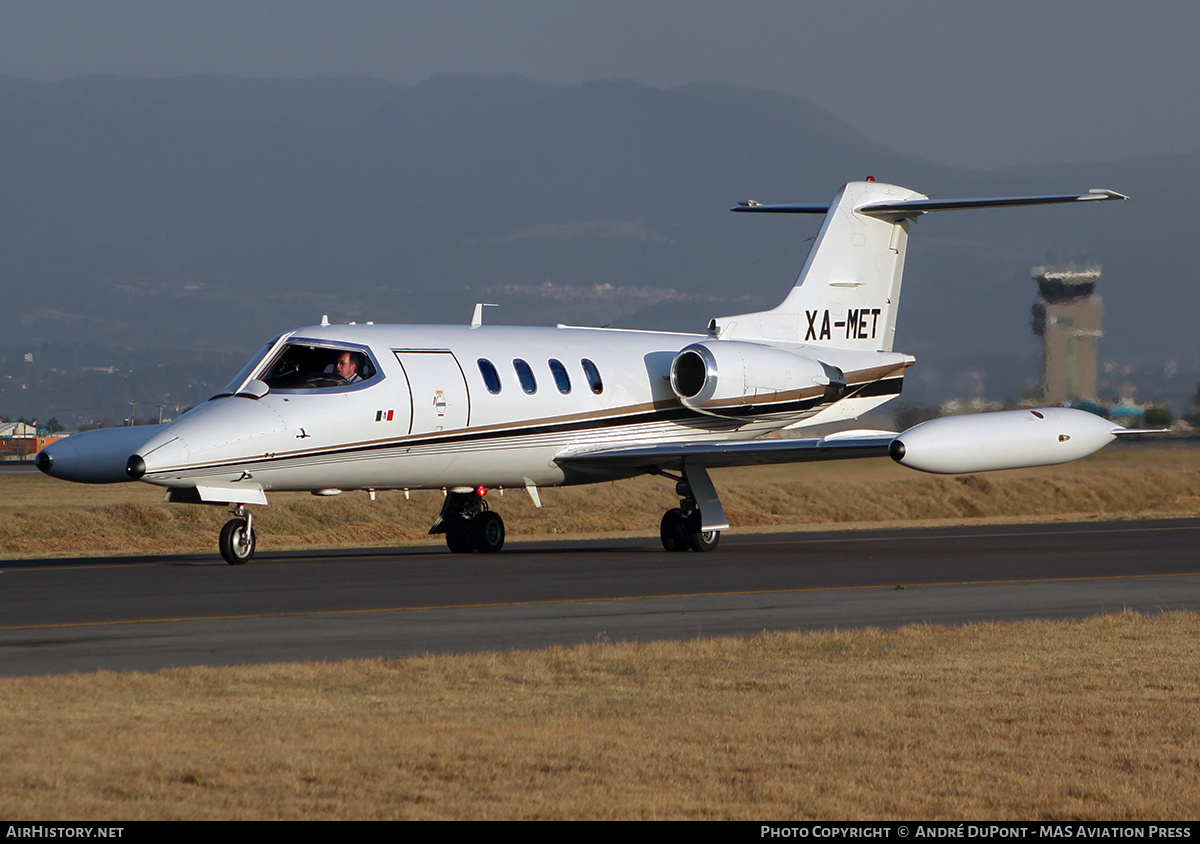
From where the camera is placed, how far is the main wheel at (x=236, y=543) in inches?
887

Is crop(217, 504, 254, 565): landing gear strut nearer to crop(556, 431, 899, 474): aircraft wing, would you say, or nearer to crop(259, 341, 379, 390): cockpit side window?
crop(259, 341, 379, 390): cockpit side window

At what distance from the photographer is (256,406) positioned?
21.9m

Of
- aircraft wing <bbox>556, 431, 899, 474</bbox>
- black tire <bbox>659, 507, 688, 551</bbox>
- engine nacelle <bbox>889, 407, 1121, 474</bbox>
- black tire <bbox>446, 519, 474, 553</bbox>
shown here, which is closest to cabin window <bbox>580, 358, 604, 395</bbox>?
aircraft wing <bbox>556, 431, 899, 474</bbox>

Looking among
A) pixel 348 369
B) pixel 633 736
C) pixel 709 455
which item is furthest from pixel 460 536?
pixel 633 736

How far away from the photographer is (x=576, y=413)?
25703mm

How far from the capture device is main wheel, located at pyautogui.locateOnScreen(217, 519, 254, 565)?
22531 mm

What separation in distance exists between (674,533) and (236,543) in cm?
751

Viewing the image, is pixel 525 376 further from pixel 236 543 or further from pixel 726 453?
pixel 236 543

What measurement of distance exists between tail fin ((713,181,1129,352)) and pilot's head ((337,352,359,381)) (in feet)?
28.2

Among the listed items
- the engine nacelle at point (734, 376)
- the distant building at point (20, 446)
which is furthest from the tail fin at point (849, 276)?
the distant building at point (20, 446)

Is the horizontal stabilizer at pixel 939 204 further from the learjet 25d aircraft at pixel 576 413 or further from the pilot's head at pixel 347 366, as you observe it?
the pilot's head at pixel 347 366

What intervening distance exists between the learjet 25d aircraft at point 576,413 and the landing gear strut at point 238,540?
0.09 ft
